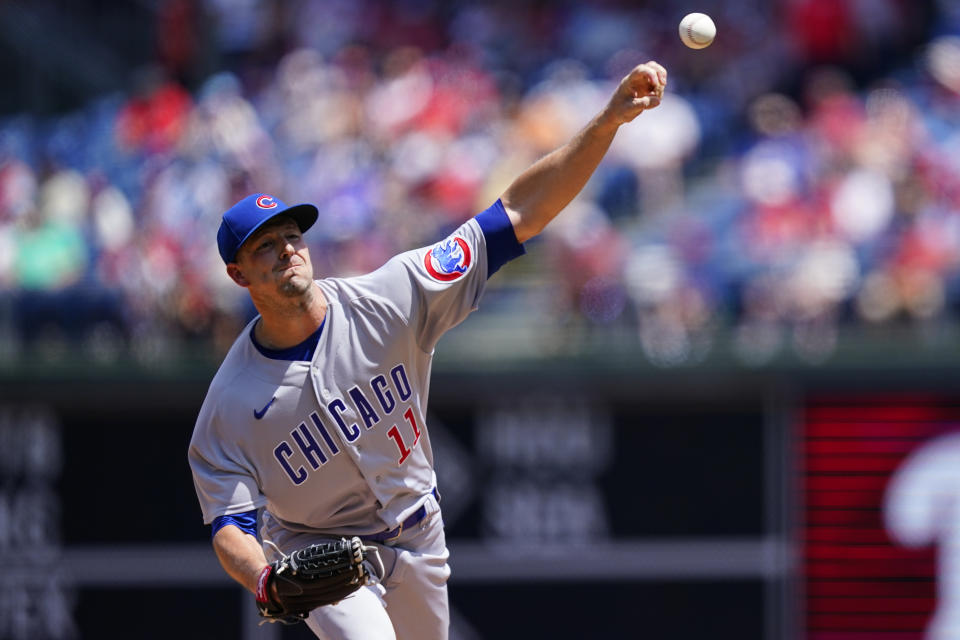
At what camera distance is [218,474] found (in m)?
3.81

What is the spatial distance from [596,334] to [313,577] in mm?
3763

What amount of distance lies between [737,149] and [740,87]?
70cm

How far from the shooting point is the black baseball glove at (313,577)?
11.6 ft

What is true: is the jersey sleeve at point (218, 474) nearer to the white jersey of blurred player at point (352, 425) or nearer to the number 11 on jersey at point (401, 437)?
the white jersey of blurred player at point (352, 425)

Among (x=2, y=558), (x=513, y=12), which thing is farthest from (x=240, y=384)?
(x=513, y=12)

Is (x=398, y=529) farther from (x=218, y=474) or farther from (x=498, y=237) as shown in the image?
(x=498, y=237)

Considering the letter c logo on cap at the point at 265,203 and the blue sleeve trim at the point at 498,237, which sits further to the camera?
the blue sleeve trim at the point at 498,237

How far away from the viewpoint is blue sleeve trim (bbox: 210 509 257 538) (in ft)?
12.3

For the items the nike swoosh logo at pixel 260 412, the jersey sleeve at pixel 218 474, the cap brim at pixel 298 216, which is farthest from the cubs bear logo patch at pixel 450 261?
the jersey sleeve at pixel 218 474

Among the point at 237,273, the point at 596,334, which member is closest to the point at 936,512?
the point at 596,334

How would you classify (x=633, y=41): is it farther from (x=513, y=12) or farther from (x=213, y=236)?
(x=213, y=236)

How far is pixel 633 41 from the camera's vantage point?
10641mm

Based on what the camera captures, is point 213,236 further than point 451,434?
Yes

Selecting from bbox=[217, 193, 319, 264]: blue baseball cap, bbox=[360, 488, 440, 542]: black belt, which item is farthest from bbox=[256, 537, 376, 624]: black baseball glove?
bbox=[217, 193, 319, 264]: blue baseball cap
